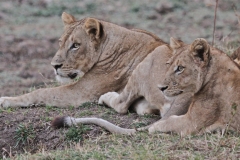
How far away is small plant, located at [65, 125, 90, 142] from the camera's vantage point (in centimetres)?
733

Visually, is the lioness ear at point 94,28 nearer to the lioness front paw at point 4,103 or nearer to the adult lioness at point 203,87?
the lioness front paw at point 4,103

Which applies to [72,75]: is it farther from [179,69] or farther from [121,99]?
[179,69]

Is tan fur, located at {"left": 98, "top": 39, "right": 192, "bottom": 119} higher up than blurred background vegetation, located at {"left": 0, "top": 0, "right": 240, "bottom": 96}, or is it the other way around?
tan fur, located at {"left": 98, "top": 39, "right": 192, "bottom": 119}

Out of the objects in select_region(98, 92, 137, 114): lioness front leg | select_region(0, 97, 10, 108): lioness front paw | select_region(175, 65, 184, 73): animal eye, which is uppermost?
select_region(175, 65, 184, 73): animal eye

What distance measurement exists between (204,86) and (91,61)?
2.02m

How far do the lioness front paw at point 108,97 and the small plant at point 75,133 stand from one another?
699mm

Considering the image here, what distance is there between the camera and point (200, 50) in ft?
21.9

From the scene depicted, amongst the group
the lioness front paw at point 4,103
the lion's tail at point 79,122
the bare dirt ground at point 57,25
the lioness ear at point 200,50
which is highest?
the lioness ear at point 200,50

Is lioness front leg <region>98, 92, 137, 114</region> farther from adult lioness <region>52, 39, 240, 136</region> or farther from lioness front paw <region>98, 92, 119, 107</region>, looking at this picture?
adult lioness <region>52, 39, 240, 136</region>

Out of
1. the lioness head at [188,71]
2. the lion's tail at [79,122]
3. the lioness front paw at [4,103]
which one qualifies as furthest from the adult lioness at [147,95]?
the lioness front paw at [4,103]

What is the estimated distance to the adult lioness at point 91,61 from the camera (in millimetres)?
Answer: 8258

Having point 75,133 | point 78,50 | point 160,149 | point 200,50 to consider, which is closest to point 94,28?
point 78,50

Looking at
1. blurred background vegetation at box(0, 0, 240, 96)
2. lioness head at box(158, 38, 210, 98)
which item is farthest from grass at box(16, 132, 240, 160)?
blurred background vegetation at box(0, 0, 240, 96)

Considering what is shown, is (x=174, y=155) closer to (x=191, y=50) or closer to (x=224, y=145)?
(x=224, y=145)
